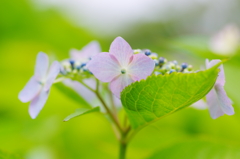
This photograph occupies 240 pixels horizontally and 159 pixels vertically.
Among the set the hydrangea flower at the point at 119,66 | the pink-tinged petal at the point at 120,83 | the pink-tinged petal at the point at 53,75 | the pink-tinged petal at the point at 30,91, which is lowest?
the pink-tinged petal at the point at 120,83

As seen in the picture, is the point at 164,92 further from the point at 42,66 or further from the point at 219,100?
the point at 42,66

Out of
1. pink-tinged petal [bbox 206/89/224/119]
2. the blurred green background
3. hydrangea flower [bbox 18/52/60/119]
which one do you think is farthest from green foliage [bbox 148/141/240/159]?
hydrangea flower [bbox 18/52/60/119]

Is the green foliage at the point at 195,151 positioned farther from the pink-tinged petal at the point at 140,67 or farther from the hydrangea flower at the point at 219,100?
the pink-tinged petal at the point at 140,67

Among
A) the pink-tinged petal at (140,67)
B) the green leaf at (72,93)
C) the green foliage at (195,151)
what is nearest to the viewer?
the pink-tinged petal at (140,67)

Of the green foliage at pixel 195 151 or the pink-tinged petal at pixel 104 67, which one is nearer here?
the pink-tinged petal at pixel 104 67

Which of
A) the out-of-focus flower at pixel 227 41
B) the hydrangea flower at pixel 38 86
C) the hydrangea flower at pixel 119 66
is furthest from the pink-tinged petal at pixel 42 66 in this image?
the out-of-focus flower at pixel 227 41

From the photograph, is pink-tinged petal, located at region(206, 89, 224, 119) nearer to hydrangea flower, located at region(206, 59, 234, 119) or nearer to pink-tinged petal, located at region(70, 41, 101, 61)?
hydrangea flower, located at region(206, 59, 234, 119)
